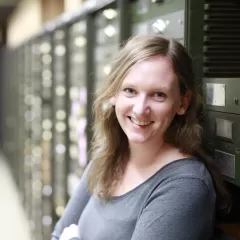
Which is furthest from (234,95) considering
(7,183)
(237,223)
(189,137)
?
(7,183)

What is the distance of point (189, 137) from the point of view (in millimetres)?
1589

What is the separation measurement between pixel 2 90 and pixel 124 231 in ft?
32.0

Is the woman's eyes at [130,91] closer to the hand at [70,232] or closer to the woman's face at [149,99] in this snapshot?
the woman's face at [149,99]

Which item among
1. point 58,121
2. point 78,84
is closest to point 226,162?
point 78,84

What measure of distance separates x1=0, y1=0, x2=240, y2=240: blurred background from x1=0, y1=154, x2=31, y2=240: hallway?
21 millimetres

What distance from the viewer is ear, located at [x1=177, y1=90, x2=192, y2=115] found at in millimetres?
1584

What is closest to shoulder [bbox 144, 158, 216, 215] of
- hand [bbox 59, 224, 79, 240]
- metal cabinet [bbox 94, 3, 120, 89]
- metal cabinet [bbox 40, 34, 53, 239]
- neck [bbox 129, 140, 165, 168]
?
neck [bbox 129, 140, 165, 168]

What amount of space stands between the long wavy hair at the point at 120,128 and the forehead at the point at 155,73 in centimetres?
2

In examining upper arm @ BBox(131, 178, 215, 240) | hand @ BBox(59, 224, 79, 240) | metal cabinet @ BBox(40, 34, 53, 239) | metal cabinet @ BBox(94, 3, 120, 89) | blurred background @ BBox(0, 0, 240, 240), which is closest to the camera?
upper arm @ BBox(131, 178, 215, 240)

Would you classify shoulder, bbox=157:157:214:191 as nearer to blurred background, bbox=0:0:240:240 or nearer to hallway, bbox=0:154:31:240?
blurred background, bbox=0:0:240:240

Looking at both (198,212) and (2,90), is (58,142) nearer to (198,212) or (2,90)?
(198,212)

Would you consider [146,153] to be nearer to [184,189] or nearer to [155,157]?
[155,157]

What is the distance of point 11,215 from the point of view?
7.26 metres

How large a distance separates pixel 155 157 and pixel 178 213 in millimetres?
262
